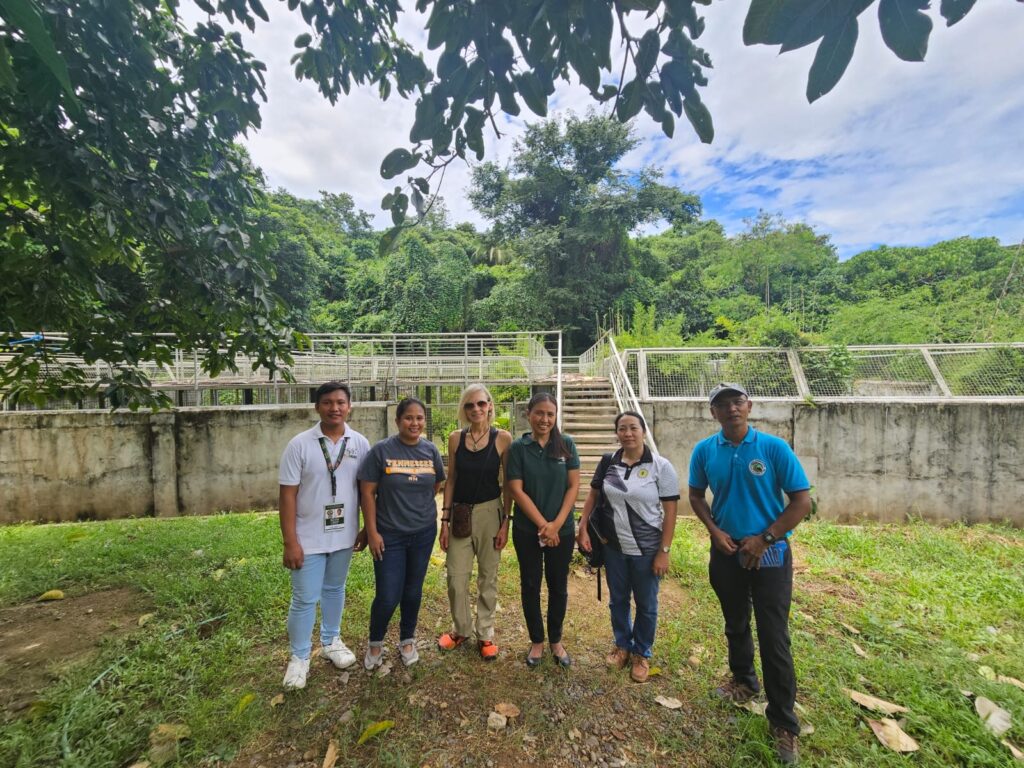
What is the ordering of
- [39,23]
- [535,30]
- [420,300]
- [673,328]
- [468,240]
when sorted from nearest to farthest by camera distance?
[39,23], [535,30], [673,328], [420,300], [468,240]

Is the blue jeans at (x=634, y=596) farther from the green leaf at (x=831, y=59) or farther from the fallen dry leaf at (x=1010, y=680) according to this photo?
the green leaf at (x=831, y=59)

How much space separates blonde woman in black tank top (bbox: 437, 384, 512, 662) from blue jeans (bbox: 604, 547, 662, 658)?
2.41 ft

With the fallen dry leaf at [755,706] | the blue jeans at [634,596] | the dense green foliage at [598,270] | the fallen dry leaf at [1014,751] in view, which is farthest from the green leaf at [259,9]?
the dense green foliage at [598,270]

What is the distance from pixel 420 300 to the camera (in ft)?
78.2

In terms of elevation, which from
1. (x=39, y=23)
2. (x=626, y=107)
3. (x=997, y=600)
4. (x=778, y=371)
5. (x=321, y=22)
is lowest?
(x=997, y=600)

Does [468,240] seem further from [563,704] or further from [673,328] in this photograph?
[563,704]

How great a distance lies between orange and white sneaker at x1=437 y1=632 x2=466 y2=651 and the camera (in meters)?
2.88

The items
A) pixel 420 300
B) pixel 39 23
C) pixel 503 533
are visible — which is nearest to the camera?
pixel 39 23

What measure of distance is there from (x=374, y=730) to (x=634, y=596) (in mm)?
1595

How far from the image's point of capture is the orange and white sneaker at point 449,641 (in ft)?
9.43

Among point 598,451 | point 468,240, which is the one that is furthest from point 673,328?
point 468,240

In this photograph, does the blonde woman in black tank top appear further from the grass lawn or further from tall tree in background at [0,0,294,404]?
tall tree in background at [0,0,294,404]

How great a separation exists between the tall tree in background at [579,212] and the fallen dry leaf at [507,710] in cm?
1859

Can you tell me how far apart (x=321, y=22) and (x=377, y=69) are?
1.44 feet
